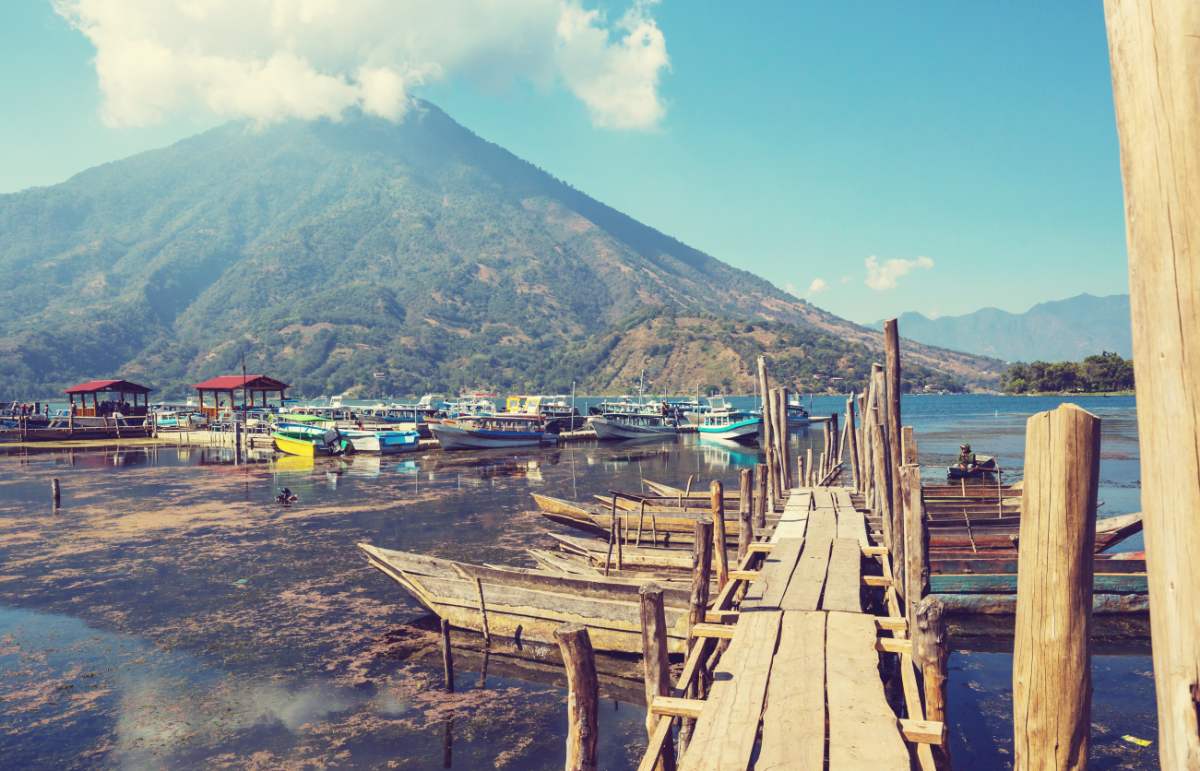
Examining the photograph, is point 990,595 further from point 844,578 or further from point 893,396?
point 844,578

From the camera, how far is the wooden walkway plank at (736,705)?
16.4ft

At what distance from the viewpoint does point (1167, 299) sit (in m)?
2.02

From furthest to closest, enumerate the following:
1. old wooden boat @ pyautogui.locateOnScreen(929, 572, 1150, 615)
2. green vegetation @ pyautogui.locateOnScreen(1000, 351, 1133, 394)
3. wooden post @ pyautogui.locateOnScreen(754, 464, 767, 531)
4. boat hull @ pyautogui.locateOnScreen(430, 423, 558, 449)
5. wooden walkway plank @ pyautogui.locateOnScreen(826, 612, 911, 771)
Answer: green vegetation @ pyautogui.locateOnScreen(1000, 351, 1133, 394), boat hull @ pyautogui.locateOnScreen(430, 423, 558, 449), wooden post @ pyautogui.locateOnScreen(754, 464, 767, 531), old wooden boat @ pyautogui.locateOnScreen(929, 572, 1150, 615), wooden walkway plank @ pyautogui.locateOnScreen(826, 612, 911, 771)

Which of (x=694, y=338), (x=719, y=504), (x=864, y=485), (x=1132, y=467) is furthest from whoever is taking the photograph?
(x=694, y=338)

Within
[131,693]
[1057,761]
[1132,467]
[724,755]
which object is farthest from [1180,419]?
[1132,467]

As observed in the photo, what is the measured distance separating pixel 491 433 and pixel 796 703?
1912 inches

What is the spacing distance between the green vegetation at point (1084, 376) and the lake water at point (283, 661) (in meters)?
119

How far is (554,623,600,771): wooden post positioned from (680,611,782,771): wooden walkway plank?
31.1 inches

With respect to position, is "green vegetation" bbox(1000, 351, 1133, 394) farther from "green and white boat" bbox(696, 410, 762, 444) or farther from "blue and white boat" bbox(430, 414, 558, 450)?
"blue and white boat" bbox(430, 414, 558, 450)

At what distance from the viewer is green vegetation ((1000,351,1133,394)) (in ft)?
Answer: 411

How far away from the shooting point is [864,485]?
19.1 m

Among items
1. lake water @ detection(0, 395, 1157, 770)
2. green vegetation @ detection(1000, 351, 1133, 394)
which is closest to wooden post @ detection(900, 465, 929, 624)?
lake water @ detection(0, 395, 1157, 770)

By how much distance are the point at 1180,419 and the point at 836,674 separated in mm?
4792

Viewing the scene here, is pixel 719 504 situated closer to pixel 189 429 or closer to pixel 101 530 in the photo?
pixel 101 530
